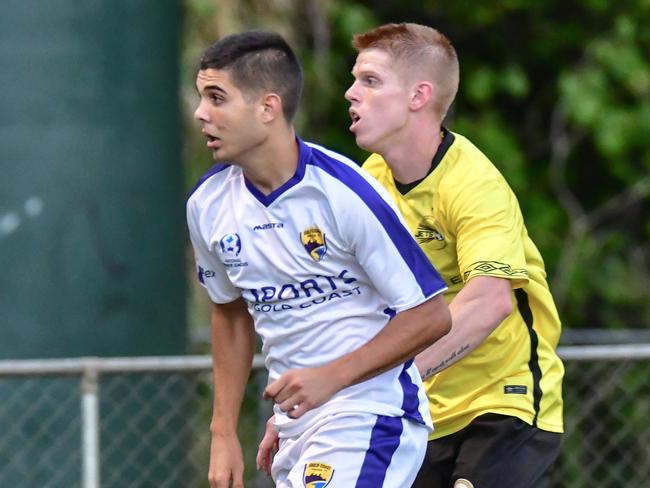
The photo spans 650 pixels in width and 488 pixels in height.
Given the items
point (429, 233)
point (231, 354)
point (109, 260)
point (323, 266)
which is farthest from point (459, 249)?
point (109, 260)

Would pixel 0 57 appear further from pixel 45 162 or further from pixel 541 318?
pixel 541 318

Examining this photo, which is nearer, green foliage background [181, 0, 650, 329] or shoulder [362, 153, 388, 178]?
shoulder [362, 153, 388, 178]

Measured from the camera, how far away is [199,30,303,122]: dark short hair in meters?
3.67

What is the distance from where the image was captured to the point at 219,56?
3.68 meters

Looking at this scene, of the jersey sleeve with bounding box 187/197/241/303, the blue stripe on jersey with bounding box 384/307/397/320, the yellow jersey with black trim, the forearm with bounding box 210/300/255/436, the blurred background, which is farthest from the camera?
the blurred background

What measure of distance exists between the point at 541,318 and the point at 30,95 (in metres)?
2.54

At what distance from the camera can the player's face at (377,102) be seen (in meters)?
4.19

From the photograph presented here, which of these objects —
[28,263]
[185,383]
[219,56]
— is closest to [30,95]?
[28,263]

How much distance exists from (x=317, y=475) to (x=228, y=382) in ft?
1.60

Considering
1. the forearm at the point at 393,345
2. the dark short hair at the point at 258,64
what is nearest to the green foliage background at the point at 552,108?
the dark short hair at the point at 258,64

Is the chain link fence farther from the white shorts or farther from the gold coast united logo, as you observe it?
the white shorts

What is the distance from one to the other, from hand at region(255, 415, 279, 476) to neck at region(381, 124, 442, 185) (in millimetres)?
871

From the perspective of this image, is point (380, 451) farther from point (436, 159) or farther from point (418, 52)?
point (418, 52)

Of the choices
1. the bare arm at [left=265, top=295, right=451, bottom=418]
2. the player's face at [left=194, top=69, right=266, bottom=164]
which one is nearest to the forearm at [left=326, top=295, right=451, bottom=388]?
the bare arm at [left=265, top=295, right=451, bottom=418]
